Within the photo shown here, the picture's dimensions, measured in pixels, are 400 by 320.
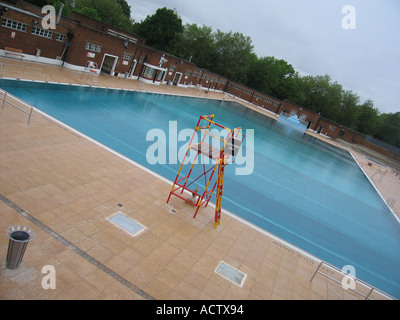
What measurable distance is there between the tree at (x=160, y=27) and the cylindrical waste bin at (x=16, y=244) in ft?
230

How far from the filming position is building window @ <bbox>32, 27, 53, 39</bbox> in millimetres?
24141

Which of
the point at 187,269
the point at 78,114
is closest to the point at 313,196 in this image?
the point at 187,269

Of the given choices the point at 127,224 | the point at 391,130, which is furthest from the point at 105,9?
the point at 391,130

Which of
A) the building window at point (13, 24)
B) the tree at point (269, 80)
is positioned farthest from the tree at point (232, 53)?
the building window at point (13, 24)

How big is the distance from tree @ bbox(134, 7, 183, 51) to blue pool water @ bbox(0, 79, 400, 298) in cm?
4661

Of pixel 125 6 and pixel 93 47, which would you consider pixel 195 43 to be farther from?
pixel 93 47

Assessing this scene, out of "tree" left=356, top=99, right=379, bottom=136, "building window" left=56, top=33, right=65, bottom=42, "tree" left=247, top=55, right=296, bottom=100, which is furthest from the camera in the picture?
"tree" left=247, top=55, right=296, bottom=100

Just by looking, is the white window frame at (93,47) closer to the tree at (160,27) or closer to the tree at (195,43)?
the tree at (195,43)

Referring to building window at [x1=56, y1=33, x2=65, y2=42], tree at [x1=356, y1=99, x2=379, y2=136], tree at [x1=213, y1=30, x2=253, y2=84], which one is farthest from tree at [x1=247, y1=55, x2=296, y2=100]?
building window at [x1=56, y1=33, x2=65, y2=42]

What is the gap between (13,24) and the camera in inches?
879

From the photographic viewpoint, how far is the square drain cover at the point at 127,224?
8.74 metres

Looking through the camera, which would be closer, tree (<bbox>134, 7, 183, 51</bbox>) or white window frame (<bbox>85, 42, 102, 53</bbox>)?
white window frame (<bbox>85, 42, 102, 53</bbox>)

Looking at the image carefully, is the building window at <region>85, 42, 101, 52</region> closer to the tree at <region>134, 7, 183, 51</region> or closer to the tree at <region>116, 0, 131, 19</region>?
the tree at <region>134, 7, 183, 51</region>

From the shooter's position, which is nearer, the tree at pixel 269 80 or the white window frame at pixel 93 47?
the white window frame at pixel 93 47
